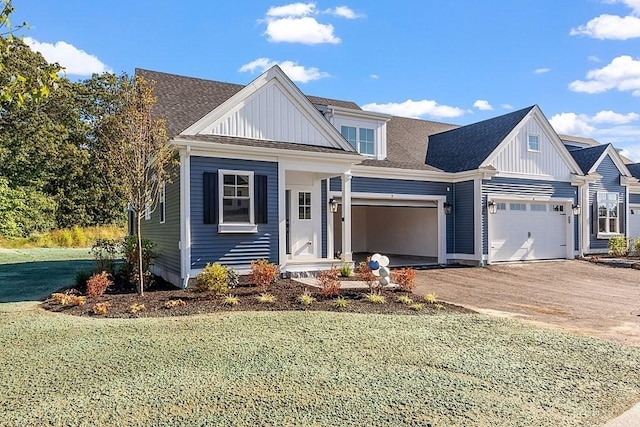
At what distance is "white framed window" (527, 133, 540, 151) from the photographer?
56.9 feet

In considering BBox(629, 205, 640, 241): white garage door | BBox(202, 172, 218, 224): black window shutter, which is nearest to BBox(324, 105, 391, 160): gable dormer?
BBox(202, 172, 218, 224): black window shutter

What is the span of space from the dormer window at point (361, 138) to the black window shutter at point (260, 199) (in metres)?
5.29

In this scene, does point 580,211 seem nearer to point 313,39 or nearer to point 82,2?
point 313,39

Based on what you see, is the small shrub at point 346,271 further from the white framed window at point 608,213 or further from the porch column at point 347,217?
the white framed window at point 608,213

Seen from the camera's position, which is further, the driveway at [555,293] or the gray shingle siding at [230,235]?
the gray shingle siding at [230,235]

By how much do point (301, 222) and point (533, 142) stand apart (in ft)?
34.1

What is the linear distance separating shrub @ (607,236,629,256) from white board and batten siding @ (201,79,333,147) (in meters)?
14.7

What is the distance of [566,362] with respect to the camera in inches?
213

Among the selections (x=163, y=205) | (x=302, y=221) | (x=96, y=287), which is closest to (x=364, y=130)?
(x=302, y=221)

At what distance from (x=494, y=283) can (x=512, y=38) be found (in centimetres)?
767

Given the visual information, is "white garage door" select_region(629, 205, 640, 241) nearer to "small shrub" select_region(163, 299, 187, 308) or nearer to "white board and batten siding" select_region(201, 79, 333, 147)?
"white board and batten siding" select_region(201, 79, 333, 147)

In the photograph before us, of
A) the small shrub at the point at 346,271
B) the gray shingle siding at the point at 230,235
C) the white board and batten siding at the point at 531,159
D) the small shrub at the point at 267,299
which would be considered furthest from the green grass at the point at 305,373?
the white board and batten siding at the point at 531,159

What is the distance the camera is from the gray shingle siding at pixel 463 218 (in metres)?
16.4

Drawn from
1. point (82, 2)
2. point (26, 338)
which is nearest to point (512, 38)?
point (82, 2)
